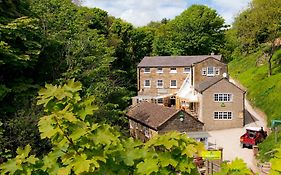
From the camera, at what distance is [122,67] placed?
54.6 metres

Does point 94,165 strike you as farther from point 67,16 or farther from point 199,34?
point 199,34

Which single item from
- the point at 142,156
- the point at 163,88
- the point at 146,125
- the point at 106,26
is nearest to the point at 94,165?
the point at 142,156

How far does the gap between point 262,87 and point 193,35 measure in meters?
28.2

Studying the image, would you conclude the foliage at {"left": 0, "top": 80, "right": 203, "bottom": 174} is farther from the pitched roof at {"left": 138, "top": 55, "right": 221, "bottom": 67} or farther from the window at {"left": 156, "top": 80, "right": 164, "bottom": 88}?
the window at {"left": 156, "top": 80, "right": 164, "bottom": 88}

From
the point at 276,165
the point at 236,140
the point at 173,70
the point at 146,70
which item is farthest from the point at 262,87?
the point at 276,165

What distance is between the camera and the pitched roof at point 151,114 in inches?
1240

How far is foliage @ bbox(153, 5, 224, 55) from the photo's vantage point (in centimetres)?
6881

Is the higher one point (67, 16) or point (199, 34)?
point (199, 34)

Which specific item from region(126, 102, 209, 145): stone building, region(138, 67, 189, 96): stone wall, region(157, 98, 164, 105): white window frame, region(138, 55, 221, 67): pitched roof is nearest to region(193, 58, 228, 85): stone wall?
region(138, 55, 221, 67): pitched roof

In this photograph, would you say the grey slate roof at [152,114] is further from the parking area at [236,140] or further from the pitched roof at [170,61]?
the pitched roof at [170,61]

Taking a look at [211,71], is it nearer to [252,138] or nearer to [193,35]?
[252,138]

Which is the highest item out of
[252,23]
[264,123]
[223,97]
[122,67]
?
[252,23]

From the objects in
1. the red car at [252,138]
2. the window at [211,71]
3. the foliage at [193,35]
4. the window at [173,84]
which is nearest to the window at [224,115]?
the red car at [252,138]

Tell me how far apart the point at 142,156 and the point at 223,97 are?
3615 cm
